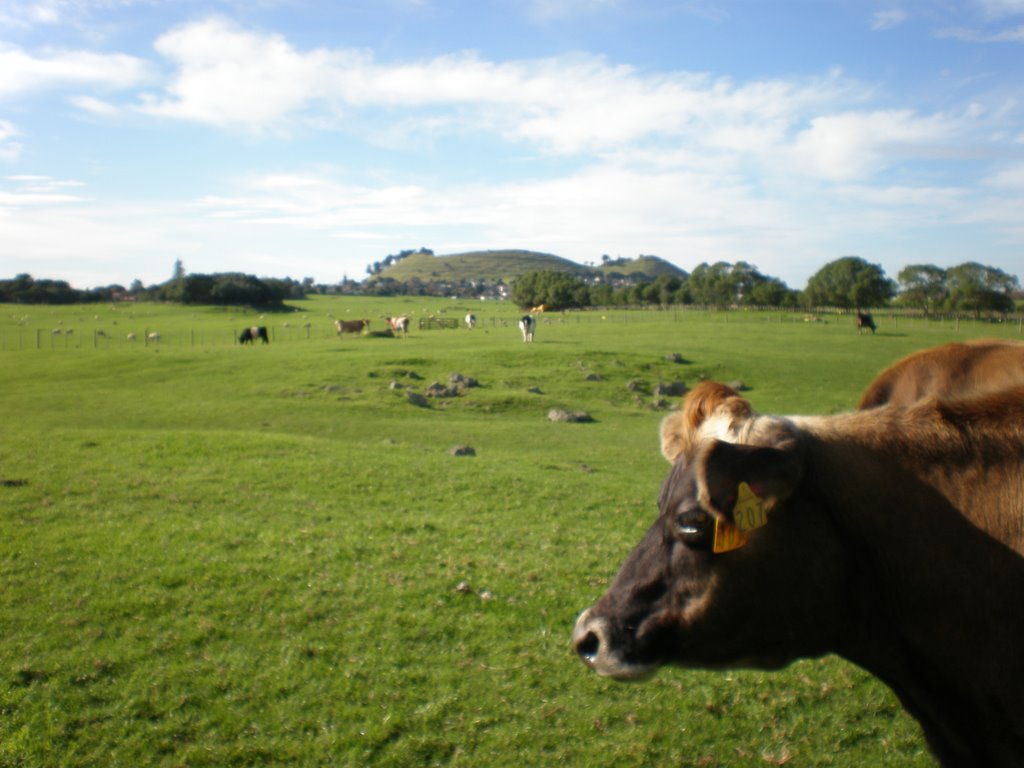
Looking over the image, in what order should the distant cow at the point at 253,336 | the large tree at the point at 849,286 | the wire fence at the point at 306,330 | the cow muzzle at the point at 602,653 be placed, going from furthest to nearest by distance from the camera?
1. the large tree at the point at 849,286
2. the wire fence at the point at 306,330
3. the distant cow at the point at 253,336
4. the cow muzzle at the point at 602,653

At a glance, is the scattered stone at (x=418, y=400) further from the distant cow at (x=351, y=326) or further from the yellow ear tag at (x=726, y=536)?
the distant cow at (x=351, y=326)

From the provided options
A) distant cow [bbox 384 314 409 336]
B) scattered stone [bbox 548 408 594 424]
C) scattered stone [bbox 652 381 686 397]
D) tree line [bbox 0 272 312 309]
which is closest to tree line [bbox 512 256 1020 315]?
tree line [bbox 0 272 312 309]

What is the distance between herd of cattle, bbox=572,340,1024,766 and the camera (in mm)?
3150

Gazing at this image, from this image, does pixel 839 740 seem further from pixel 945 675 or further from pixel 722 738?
pixel 945 675

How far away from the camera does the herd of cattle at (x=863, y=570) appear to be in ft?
10.3

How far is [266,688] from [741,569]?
4516 mm

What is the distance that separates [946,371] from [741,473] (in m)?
5.00

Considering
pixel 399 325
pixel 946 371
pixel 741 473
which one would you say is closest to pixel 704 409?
pixel 741 473

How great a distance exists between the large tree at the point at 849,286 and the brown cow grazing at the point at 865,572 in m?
95.0

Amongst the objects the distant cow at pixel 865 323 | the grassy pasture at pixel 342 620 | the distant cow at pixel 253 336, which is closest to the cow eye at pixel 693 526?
the grassy pasture at pixel 342 620

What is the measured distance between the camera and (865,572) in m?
3.26

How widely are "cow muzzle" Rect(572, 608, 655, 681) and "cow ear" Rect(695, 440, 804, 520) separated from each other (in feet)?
2.45

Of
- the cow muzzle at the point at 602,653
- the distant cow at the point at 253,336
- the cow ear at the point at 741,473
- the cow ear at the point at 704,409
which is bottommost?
the distant cow at the point at 253,336

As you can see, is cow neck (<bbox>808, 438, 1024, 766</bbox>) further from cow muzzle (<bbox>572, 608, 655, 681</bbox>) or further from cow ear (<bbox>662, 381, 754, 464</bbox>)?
cow muzzle (<bbox>572, 608, 655, 681</bbox>)
